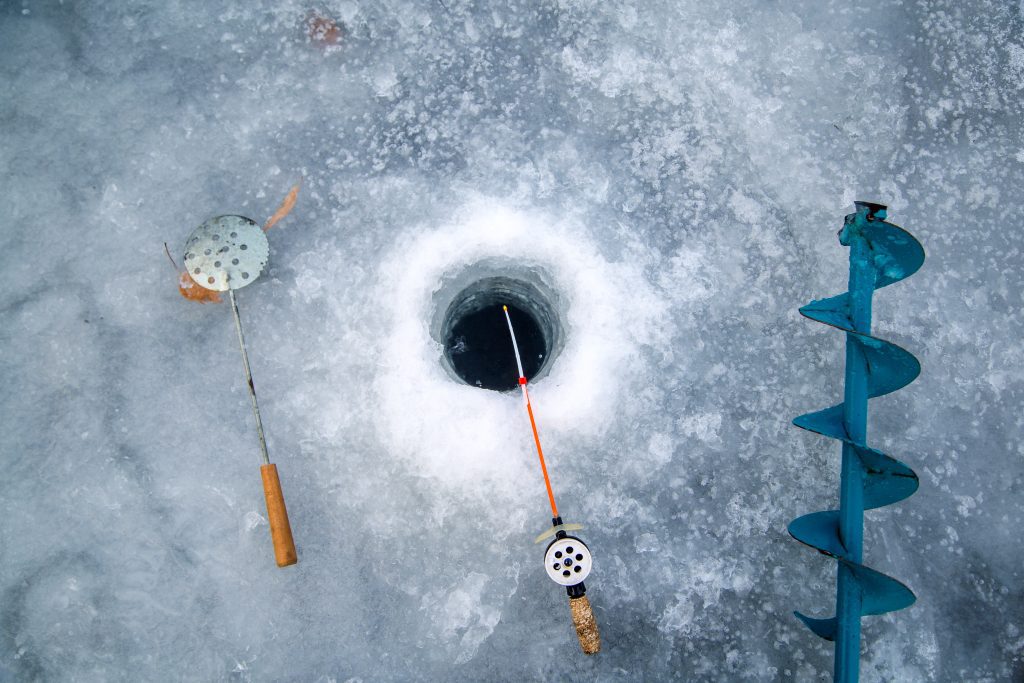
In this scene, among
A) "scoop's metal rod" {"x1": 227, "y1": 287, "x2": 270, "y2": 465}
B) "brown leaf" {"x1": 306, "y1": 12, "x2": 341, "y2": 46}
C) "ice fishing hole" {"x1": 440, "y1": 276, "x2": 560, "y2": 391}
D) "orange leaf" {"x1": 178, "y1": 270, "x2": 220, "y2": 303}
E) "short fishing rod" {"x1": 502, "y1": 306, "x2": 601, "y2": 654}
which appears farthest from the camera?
"ice fishing hole" {"x1": 440, "y1": 276, "x2": 560, "y2": 391}

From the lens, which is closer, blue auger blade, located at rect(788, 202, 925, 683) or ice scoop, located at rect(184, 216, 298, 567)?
blue auger blade, located at rect(788, 202, 925, 683)

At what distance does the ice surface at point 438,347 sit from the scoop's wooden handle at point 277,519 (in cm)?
16

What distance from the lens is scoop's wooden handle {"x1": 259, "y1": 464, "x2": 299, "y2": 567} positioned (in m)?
2.21

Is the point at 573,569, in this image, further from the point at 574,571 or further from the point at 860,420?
the point at 860,420

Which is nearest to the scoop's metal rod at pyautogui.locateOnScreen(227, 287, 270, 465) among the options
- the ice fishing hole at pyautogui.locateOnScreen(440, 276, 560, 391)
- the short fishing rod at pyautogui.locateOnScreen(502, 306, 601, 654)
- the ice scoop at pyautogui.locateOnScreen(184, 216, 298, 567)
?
the ice scoop at pyautogui.locateOnScreen(184, 216, 298, 567)

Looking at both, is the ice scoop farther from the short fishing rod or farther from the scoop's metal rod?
the short fishing rod

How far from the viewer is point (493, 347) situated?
308 cm

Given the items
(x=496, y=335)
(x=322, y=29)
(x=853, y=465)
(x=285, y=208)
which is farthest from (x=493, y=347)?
(x=853, y=465)

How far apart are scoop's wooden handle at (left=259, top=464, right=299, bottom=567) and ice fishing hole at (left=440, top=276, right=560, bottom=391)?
827 mm

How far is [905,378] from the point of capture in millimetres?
2082

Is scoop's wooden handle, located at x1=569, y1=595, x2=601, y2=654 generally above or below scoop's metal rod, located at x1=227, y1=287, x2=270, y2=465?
below

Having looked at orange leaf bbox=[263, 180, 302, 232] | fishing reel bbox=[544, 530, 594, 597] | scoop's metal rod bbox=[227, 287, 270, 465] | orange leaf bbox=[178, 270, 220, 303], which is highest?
orange leaf bbox=[263, 180, 302, 232]

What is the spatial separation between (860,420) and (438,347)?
1.35 m

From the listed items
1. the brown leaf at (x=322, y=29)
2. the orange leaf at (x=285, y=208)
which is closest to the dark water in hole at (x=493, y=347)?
the orange leaf at (x=285, y=208)
